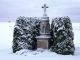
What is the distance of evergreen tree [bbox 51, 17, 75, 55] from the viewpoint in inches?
436

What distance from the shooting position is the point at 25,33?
40.3 ft

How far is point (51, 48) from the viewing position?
11742 millimetres

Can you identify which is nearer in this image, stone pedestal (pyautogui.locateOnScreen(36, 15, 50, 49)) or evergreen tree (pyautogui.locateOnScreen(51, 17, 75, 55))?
evergreen tree (pyautogui.locateOnScreen(51, 17, 75, 55))

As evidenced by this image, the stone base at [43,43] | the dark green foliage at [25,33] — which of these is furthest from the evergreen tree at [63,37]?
the dark green foliage at [25,33]

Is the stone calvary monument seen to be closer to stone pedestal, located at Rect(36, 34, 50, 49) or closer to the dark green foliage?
stone pedestal, located at Rect(36, 34, 50, 49)

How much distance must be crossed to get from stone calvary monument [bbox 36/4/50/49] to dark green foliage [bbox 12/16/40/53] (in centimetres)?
52

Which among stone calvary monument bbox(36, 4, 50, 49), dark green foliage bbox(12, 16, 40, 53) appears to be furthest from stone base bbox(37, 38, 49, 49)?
dark green foliage bbox(12, 16, 40, 53)

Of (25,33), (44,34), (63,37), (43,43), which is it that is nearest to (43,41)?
(43,43)

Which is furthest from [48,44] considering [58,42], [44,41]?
[58,42]

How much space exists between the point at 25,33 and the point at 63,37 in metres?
2.80

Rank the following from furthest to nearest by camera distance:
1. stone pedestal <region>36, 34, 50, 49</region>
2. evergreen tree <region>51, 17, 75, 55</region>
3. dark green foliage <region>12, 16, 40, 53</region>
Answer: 1. stone pedestal <region>36, 34, 50, 49</region>
2. dark green foliage <region>12, 16, 40, 53</region>
3. evergreen tree <region>51, 17, 75, 55</region>

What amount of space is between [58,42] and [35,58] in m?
2.15

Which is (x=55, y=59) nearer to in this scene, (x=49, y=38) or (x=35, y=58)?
(x=35, y=58)

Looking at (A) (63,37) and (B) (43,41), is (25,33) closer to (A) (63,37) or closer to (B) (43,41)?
(B) (43,41)
